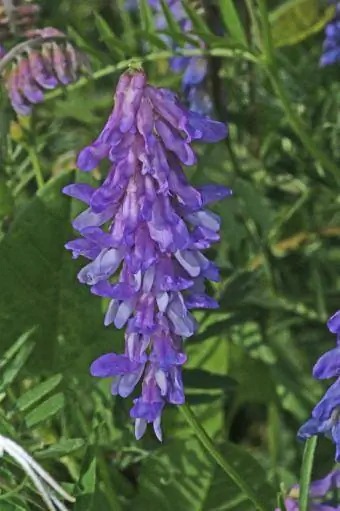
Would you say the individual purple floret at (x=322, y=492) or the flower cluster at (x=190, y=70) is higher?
the flower cluster at (x=190, y=70)

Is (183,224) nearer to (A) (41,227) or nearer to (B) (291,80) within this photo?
(A) (41,227)

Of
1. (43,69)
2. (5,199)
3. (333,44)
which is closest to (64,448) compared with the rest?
(5,199)

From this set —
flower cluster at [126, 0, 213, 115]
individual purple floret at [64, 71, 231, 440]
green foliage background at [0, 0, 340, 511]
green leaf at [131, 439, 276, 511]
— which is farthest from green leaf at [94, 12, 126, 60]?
green leaf at [131, 439, 276, 511]

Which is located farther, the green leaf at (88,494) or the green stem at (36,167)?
the green stem at (36,167)

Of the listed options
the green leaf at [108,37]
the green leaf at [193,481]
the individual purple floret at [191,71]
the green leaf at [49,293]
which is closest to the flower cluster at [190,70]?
the individual purple floret at [191,71]

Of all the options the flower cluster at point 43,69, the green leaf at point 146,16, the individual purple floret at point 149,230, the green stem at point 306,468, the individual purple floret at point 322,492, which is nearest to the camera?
the individual purple floret at point 149,230

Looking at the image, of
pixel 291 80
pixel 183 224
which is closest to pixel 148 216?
pixel 183 224

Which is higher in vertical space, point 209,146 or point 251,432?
point 209,146

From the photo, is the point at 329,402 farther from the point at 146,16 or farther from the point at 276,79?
the point at 146,16

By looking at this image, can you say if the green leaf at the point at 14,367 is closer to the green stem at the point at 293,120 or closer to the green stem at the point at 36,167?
the green stem at the point at 36,167
